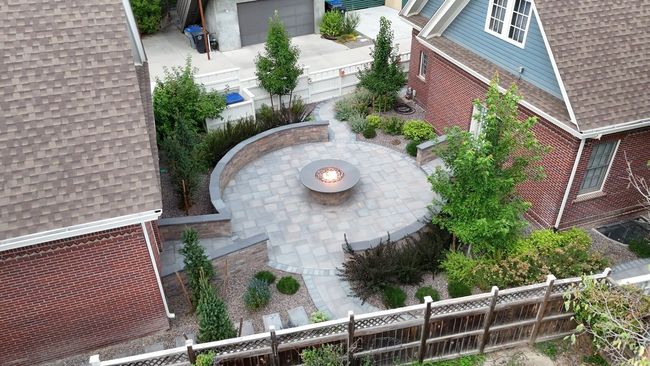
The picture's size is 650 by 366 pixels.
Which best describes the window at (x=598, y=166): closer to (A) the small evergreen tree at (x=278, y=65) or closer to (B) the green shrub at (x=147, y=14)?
(A) the small evergreen tree at (x=278, y=65)

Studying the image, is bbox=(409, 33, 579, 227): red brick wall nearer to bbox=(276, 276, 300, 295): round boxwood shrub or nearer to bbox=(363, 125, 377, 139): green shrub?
bbox=(363, 125, 377, 139): green shrub

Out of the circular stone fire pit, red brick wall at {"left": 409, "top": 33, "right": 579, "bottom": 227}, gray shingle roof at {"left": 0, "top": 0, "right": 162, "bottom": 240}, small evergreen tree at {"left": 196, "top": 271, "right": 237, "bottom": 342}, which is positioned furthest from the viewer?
Answer: the circular stone fire pit

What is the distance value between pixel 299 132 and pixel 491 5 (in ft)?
25.8

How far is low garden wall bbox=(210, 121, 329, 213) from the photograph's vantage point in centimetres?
1592

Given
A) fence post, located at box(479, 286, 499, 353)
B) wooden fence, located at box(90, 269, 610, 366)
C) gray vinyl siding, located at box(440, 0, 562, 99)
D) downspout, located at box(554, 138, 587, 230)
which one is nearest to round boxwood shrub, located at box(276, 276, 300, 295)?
wooden fence, located at box(90, 269, 610, 366)

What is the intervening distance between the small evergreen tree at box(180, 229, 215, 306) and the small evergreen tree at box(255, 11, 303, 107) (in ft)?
32.0

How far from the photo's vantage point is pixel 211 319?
9891 mm

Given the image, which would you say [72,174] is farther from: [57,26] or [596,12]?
[596,12]

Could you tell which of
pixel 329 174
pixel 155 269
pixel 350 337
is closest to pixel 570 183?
pixel 329 174

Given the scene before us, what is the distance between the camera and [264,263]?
13.1 meters

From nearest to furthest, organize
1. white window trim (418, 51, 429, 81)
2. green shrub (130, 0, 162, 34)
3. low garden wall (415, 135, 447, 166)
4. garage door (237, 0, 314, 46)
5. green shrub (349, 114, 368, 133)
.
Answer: low garden wall (415, 135, 447, 166) < green shrub (349, 114, 368, 133) < white window trim (418, 51, 429, 81) < garage door (237, 0, 314, 46) < green shrub (130, 0, 162, 34)

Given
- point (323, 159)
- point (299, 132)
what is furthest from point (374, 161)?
point (299, 132)

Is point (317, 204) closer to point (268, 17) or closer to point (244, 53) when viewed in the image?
point (244, 53)

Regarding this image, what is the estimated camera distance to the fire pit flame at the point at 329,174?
15.6 meters
